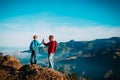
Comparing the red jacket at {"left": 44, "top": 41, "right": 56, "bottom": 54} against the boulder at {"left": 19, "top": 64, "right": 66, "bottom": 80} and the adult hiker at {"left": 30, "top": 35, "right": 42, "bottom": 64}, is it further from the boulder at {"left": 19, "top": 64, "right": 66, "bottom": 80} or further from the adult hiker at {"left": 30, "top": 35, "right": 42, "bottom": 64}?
the boulder at {"left": 19, "top": 64, "right": 66, "bottom": 80}

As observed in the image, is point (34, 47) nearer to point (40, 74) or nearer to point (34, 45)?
point (34, 45)

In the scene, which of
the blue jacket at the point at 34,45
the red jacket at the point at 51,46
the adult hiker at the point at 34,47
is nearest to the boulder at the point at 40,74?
the red jacket at the point at 51,46

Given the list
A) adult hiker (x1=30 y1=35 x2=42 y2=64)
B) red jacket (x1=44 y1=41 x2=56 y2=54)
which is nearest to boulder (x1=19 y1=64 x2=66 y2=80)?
red jacket (x1=44 y1=41 x2=56 y2=54)

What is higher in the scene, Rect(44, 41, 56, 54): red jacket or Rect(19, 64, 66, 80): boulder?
Rect(44, 41, 56, 54): red jacket

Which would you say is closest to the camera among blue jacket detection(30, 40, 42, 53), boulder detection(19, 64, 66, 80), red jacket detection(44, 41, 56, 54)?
boulder detection(19, 64, 66, 80)

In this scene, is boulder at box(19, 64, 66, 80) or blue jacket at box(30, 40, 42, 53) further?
blue jacket at box(30, 40, 42, 53)

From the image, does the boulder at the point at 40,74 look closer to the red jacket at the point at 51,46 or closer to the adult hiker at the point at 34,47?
the red jacket at the point at 51,46

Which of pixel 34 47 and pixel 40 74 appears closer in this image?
pixel 40 74

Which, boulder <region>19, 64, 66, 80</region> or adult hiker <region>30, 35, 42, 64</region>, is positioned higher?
adult hiker <region>30, 35, 42, 64</region>

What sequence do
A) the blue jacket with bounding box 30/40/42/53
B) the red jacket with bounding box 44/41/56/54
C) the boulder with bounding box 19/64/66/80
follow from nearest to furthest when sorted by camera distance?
1. the boulder with bounding box 19/64/66/80
2. the red jacket with bounding box 44/41/56/54
3. the blue jacket with bounding box 30/40/42/53

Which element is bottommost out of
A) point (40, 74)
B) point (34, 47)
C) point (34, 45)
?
point (40, 74)

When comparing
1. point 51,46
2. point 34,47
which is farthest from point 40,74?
point 34,47

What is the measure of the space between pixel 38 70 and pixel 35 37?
4227 millimetres

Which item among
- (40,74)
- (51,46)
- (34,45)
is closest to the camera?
(40,74)
